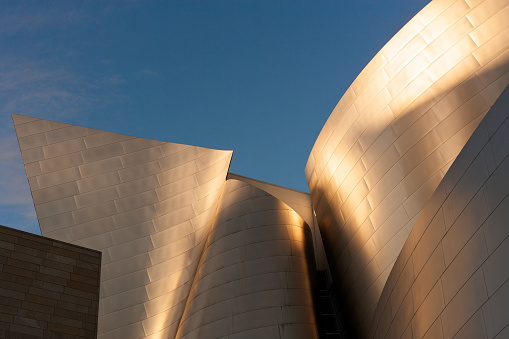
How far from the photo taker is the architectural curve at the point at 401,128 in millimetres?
13195

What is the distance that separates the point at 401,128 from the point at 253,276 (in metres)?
4.95

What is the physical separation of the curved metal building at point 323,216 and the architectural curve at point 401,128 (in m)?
0.03

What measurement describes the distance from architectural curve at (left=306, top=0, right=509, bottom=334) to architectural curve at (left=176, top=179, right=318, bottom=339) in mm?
1349

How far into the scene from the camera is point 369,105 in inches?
593

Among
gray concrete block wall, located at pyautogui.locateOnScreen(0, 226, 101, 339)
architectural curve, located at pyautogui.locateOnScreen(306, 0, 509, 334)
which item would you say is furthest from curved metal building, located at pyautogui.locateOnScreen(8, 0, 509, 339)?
gray concrete block wall, located at pyautogui.locateOnScreen(0, 226, 101, 339)

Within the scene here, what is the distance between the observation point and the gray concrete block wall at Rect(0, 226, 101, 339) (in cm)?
1130

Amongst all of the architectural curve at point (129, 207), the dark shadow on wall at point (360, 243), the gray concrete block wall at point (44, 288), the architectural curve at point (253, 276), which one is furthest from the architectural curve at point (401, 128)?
the gray concrete block wall at point (44, 288)

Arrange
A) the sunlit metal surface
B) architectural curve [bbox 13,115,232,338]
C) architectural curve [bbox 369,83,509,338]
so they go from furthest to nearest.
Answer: architectural curve [bbox 13,115,232,338]
the sunlit metal surface
architectural curve [bbox 369,83,509,338]

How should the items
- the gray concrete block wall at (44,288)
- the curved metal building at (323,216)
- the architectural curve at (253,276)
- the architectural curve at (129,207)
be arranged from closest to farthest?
the gray concrete block wall at (44,288) < the curved metal building at (323,216) < the architectural curve at (253,276) < the architectural curve at (129,207)

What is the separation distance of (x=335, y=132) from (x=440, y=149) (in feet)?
11.0

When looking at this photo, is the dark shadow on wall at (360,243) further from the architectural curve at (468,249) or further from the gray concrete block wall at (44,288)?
the gray concrete block wall at (44,288)

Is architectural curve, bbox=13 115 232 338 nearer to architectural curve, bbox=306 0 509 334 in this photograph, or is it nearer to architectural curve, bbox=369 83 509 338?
architectural curve, bbox=306 0 509 334

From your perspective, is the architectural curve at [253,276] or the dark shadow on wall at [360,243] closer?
the dark shadow on wall at [360,243]

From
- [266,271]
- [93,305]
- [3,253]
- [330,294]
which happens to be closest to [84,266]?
[93,305]
